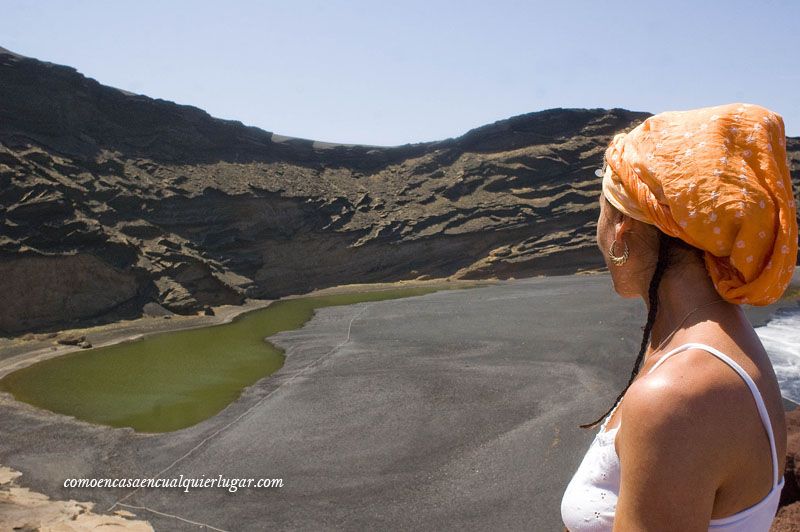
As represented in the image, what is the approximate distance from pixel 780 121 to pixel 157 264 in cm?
2483

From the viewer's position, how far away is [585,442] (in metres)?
7.79

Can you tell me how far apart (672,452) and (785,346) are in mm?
13823

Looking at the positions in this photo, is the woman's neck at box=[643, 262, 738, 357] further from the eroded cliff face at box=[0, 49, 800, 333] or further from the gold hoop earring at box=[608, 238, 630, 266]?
the eroded cliff face at box=[0, 49, 800, 333]

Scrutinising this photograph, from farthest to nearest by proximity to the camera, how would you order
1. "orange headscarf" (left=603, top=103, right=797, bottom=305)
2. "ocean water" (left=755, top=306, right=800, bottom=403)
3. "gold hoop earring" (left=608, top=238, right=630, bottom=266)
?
"ocean water" (left=755, top=306, right=800, bottom=403) → "gold hoop earring" (left=608, top=238, right=630, bottom=266) → "orange headscarf" (left=603, top=103, right=797, bottom=305)

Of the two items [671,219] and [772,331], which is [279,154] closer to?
[772,331]

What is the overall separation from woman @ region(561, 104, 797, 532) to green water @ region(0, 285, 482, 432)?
389 inches

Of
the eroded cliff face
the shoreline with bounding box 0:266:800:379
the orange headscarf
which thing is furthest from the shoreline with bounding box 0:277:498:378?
the orange headscarf

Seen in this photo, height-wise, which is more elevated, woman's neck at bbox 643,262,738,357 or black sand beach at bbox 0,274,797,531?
woman's neck at bbox 643,262,738,357

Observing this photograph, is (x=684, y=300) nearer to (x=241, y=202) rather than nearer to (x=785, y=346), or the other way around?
(x=785, y=346)

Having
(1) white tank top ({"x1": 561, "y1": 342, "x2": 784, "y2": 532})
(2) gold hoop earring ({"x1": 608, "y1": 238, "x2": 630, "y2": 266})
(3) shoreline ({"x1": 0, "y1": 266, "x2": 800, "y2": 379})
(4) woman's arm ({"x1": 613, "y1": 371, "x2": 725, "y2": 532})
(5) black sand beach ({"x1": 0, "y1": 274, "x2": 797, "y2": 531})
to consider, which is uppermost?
(2) gold hoop earring ({"x1": 608, "y1": 238, "x2": 630, "y2": 266})

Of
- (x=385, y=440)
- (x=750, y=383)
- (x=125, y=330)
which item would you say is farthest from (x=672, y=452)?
(x=125, y=330)

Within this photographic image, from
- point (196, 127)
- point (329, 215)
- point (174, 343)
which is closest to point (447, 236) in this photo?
point (329, 215)

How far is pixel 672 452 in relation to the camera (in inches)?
42.9

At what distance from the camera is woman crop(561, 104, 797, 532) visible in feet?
3.61
